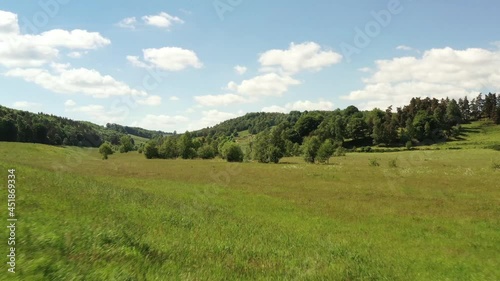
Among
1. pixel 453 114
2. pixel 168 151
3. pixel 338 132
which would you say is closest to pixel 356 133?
pixel 338 132

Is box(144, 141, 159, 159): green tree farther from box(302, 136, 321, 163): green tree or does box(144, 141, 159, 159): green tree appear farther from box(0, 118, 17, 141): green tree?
box(302, 136, 321, 163): green tree

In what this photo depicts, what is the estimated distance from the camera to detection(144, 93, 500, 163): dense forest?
362ft

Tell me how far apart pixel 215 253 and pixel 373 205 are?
839 inches

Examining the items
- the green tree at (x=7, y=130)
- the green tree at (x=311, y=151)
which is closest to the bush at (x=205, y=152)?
the green tree at (x=311, y=151)

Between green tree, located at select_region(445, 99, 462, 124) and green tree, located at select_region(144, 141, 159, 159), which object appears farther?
green tree, located at select_region(445, 99, 462, 124)

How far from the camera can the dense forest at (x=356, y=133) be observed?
362 feet

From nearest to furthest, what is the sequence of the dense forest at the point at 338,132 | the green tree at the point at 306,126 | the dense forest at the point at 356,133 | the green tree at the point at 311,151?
the green tree at the point at 311,151
the dense forest at the point at 356,133
the dense forest at the point at 338,132
the green tree at the point at 306,126

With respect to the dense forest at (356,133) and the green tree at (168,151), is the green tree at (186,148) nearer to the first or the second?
the dense forest at (356,133)

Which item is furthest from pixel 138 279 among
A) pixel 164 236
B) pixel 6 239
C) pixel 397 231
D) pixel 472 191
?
pixel 472 191

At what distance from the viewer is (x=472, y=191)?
123 ft

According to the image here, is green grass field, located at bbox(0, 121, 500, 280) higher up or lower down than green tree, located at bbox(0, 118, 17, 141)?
lower down

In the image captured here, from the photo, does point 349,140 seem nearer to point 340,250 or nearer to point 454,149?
point 454,149

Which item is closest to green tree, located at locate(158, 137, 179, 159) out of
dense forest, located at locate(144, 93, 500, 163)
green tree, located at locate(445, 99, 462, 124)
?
dense forest, located at locate(144, 93, 500, 163)

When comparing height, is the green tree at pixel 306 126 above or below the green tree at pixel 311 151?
above
